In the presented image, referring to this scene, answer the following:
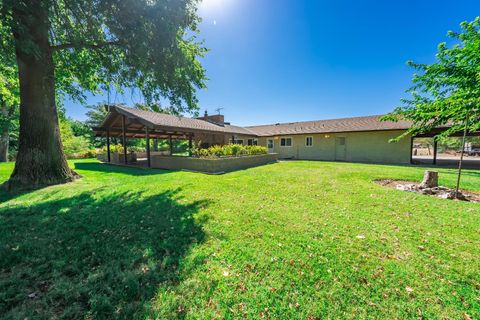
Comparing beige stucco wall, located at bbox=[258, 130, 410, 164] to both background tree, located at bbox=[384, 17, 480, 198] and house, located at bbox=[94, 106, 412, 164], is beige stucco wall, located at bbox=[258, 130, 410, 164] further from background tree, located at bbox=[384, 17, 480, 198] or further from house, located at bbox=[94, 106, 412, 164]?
background tree, located at bbox=[384, 17, 480, 198]

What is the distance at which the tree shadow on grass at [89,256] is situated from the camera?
1.96m

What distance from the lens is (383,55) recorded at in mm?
11625

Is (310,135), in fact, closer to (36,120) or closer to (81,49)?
(81,49)

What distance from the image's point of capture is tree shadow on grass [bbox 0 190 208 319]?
1.96m

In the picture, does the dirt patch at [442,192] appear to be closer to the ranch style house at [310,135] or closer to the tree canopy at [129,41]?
the tree canopy at [129,41]

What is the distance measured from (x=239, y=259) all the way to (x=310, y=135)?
19.3 metres

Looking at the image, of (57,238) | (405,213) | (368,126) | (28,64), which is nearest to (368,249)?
(405,213)

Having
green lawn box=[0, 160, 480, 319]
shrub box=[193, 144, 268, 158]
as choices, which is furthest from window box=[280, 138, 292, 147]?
green lawn box=[0, 160, 480, 319]

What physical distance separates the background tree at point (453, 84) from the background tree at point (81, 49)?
339 inches

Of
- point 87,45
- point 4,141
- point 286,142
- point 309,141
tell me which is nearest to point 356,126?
point 309,141

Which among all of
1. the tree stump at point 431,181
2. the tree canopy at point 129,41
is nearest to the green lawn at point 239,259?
the tree stump at point 431,181

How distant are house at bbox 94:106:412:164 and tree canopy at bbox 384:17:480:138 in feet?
28.6

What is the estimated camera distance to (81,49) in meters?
7.07

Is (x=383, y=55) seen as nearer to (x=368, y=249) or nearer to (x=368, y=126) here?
(x=368, y=126)
